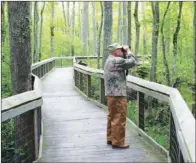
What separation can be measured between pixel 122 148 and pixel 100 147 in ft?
1.17

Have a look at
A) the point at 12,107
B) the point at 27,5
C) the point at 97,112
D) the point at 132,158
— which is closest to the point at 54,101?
the point at 97,112

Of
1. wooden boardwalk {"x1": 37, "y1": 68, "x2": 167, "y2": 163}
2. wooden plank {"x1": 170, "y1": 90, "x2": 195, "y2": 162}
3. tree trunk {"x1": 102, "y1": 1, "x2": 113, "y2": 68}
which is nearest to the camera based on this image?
wooden plank {"x1": 170, "y1": 90, "x2": 195, "y2": 162}

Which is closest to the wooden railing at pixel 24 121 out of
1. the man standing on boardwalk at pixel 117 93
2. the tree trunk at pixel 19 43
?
the tree trunk at pixel 19 43

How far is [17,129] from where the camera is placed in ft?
20.2

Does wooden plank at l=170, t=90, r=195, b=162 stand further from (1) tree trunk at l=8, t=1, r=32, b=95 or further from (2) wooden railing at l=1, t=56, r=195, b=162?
(1) tree trunk at l=8, t=1, r=32, b=95

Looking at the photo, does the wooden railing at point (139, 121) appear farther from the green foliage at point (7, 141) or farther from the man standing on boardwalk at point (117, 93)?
the man standing on boardwalk at point (117, 93)

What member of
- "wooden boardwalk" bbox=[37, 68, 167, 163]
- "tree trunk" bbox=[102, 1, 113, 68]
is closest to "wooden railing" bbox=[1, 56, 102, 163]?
"wooden boardwalk" bbox=[37, 68, 167, 163]

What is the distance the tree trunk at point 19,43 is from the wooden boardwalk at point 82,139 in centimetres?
115

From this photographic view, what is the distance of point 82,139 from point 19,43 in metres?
2.00

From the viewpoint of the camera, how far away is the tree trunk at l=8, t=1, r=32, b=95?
20.5 feet

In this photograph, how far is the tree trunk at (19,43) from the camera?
6.25 m

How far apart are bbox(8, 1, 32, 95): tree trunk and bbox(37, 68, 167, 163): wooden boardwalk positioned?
45.1 inches

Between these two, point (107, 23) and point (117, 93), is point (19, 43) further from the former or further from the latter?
point (107, 23)

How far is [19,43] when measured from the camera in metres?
6.28
